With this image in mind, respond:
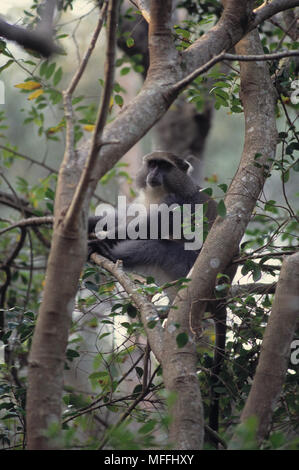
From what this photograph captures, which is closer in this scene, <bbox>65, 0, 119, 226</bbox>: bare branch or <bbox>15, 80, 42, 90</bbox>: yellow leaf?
<bbox>65, 0, 119, 226</bbox>: bare branch

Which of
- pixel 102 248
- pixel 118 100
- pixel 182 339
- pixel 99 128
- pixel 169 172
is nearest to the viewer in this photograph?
pixel 99 128

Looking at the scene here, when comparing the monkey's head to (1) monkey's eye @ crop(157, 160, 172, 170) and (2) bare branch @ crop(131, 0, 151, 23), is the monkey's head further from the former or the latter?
(2) bare branch @ crop(131, 0, 151, 23)

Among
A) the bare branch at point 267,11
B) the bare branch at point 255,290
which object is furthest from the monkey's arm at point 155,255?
the bare branch at point 267,11

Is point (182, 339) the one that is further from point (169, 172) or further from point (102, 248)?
point (169, 172)

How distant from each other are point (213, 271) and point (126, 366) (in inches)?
126

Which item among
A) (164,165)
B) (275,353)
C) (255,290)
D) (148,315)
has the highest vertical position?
(164,165)

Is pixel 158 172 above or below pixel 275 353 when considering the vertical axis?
→ above

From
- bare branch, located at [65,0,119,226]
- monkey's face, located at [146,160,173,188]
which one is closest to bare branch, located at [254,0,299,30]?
bare branch, located at [65,0,119,226]

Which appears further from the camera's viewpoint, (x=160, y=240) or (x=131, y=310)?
(x=160, y=240)

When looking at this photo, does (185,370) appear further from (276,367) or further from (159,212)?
(159,212)

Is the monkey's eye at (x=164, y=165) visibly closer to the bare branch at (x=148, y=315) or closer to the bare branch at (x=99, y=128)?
the bare branch at (x=148, y=315)

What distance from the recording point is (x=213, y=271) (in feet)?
8.84

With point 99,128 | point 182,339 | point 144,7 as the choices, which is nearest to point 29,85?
point 144,7
